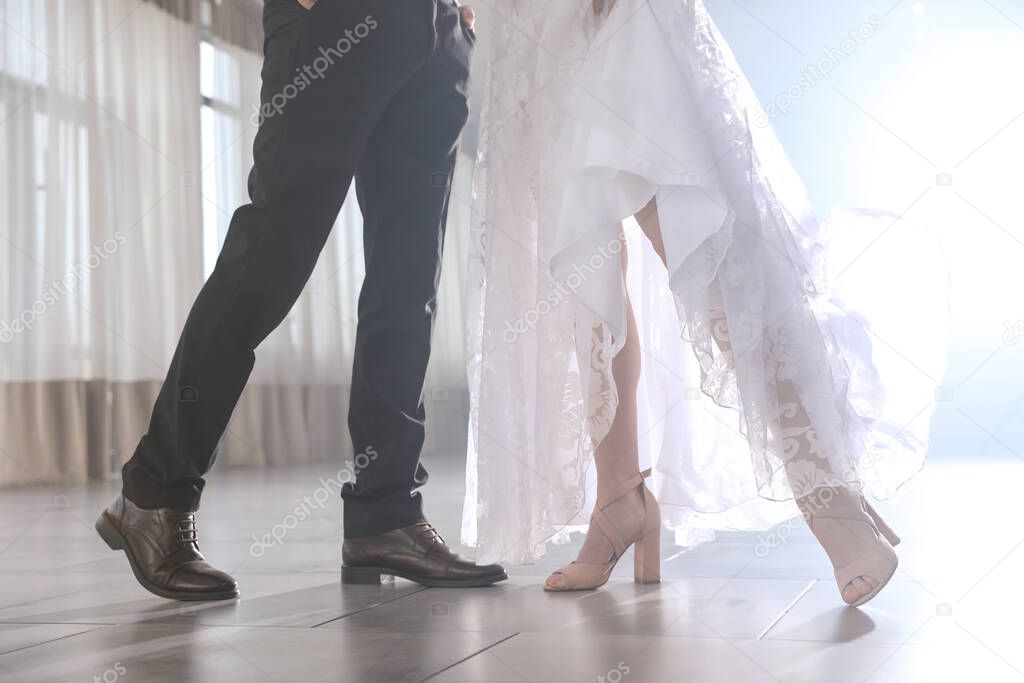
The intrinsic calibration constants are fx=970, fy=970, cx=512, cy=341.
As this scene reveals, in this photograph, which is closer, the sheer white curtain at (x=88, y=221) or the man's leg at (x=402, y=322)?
the man's leg at (x=402, y=322)

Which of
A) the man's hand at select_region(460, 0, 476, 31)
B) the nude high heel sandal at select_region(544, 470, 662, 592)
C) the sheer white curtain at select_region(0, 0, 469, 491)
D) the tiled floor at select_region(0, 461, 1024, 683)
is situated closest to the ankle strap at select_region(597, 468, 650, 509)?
the nude high heel sandal at select_region(544, 470, 662, 592)

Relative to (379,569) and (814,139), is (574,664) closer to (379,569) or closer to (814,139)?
(379,569)

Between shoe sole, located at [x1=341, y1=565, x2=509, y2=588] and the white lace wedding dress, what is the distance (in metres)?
0.06

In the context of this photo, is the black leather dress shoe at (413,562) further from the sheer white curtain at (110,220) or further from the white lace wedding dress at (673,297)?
the sheer white curtain at (110,220)

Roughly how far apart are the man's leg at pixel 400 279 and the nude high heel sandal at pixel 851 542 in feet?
1.92

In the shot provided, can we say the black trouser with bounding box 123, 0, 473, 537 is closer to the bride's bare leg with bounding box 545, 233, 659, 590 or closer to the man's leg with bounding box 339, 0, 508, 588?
the man's leg with bounding box 339, 0, 508, 588

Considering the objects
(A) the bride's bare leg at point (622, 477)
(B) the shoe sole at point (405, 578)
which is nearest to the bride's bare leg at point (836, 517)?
(A) the bride's bare leg at point (622, 477)

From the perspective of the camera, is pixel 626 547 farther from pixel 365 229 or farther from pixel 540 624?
pixel 365 229

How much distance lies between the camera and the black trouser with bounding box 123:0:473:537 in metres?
1.29

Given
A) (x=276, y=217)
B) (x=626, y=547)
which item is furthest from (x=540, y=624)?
(x=276, y=217)

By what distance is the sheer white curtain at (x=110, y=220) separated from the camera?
13.9 ft

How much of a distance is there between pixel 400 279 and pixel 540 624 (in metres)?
0.61

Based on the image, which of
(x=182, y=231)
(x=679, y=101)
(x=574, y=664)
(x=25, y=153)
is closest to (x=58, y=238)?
(x=25, y=153)

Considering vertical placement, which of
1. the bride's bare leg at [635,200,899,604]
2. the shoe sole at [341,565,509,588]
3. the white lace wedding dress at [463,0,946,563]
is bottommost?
the shoe sole at [341,565,509,588]
